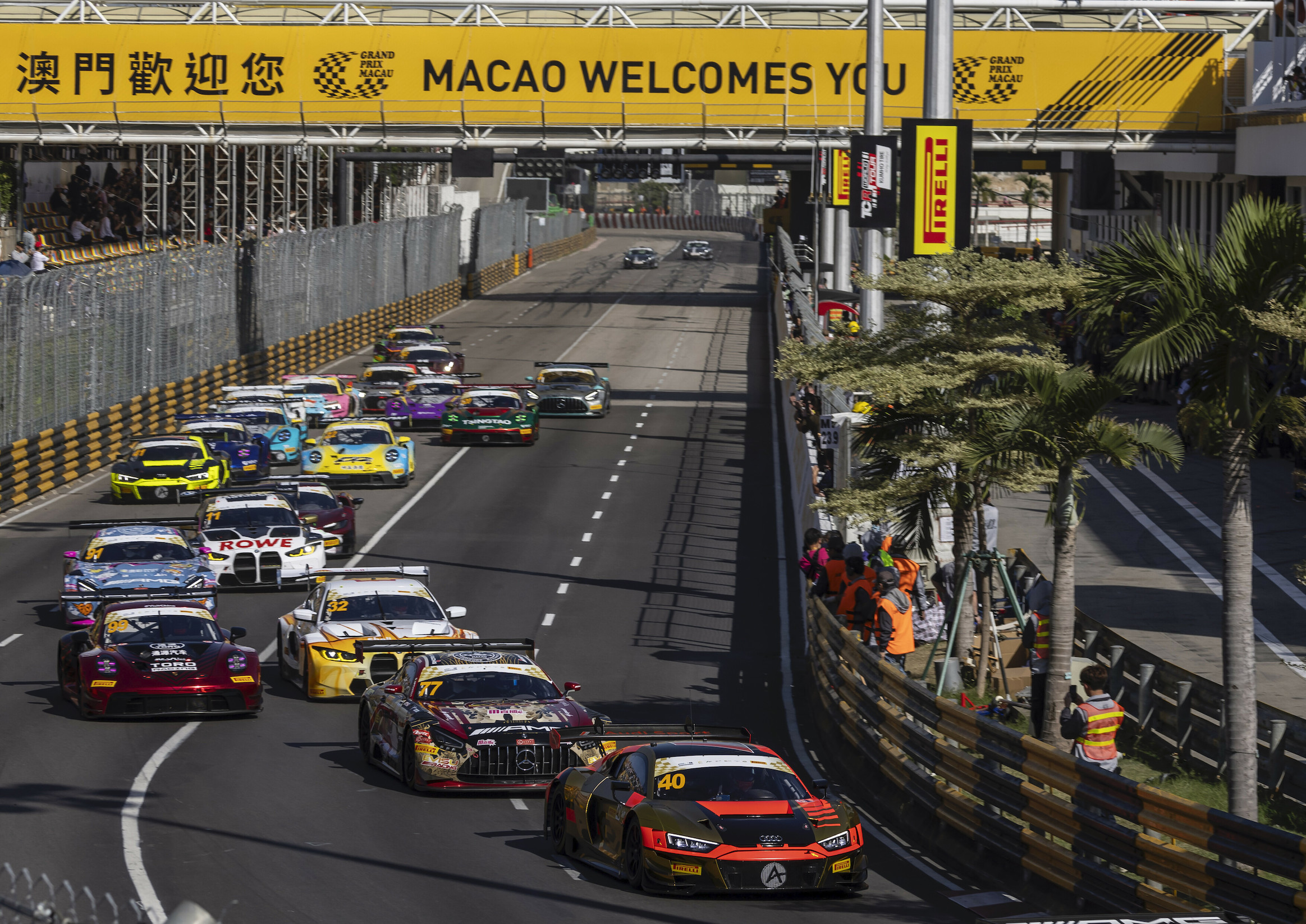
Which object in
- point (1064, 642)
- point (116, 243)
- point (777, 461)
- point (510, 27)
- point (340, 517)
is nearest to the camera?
point (1064, 642)

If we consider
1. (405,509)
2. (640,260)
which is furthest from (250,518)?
(640,260)

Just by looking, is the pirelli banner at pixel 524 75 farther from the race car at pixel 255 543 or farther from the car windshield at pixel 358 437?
the race car at pixel 255 543

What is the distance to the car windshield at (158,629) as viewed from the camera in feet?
68.5

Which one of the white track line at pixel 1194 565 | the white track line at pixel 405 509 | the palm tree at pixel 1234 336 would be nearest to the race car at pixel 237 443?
the white track line at pixel 405 509

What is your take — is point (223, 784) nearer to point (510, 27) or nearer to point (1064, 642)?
point (1064, 642)

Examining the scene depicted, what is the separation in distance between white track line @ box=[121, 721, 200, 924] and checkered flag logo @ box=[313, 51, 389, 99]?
3352cm

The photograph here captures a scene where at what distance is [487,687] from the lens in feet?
59.0

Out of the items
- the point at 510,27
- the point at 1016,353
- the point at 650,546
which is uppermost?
the point at 510,27

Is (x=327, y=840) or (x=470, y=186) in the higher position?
(x=470, y=186)

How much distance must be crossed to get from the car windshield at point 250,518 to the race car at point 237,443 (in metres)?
9.21

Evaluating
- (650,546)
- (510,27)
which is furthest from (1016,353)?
(510,27)

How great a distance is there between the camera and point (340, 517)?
103 ft

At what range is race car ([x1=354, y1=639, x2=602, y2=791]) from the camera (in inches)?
666

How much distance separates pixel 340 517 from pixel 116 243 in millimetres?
49952
